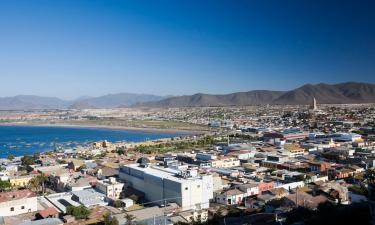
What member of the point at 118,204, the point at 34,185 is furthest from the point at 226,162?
the point at 34,185

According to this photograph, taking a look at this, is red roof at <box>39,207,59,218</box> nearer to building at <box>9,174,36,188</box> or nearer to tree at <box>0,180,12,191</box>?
tree at <box>0,180,12,191</box>

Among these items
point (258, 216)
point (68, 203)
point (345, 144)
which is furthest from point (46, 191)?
point (345, 144)

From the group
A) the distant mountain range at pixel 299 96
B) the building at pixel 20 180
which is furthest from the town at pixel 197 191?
the distant mountain range at pixel 299 96

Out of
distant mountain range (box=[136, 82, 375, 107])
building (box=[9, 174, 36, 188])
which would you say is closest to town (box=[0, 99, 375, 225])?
building (box=[9, 174, 36, 188])

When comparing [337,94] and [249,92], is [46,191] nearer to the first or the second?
[337,94]

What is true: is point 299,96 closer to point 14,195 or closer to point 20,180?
point 20,180

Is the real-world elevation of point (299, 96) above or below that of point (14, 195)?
above
